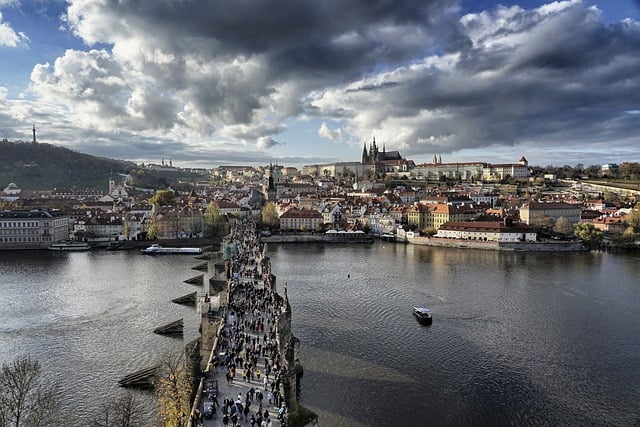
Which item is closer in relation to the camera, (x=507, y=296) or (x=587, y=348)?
(x=587, y=348)

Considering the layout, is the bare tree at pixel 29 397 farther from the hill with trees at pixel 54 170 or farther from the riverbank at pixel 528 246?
the hill with trees at pixel 54 170

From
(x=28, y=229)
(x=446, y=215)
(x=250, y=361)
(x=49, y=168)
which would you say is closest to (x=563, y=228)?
(x=446, y=215)

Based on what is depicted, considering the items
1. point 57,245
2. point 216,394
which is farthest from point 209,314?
point 57,245

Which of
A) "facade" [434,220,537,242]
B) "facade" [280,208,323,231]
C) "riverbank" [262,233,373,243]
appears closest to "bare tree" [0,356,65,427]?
"riverbank" [262,233,373,243]

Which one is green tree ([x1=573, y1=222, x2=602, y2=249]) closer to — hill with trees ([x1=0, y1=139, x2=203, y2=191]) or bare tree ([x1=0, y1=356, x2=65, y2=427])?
bare tree ([x1=0, y1=356, x2=65, y2=427])

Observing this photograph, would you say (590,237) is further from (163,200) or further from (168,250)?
(163,200)

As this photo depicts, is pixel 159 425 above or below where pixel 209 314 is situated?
below

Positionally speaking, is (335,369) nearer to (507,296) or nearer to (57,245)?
(507,296)
